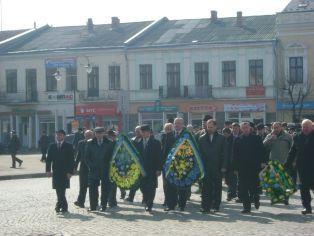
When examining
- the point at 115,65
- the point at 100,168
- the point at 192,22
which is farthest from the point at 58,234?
the point at 192,22

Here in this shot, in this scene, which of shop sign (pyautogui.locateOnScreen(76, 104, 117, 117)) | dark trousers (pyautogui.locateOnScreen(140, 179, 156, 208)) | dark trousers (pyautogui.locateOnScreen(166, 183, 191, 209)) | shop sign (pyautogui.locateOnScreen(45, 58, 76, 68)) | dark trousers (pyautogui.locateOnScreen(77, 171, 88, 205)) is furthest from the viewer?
shop sign (pyautogui.locateOnScreen(45, 58, 76, 68))

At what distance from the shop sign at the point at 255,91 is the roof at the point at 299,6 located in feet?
17.9

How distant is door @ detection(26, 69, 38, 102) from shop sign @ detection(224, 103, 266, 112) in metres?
15.0

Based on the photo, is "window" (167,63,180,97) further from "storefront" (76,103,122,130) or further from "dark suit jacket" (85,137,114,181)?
"dark suit jacket" (85,137,114,181)

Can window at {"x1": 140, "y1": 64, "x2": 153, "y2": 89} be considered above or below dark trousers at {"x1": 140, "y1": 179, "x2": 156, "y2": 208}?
above

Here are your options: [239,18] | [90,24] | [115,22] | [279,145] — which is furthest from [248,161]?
[90,24]

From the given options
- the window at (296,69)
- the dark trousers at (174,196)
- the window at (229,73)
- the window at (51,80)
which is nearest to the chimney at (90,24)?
the window at (51,80)

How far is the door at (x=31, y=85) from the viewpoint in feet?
192

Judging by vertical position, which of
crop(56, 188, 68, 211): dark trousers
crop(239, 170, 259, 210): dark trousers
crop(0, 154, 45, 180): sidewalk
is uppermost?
crop(239, 170, 259, 210): dark trousers

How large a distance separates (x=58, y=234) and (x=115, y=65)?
43.2 meters

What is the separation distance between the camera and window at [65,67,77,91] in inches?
2247

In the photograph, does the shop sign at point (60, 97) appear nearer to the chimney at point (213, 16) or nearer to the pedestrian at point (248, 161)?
the chimney at point (213, 16)

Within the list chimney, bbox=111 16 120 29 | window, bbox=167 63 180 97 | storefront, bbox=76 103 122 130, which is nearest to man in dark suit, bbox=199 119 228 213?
window, bbox=167 63 180 97

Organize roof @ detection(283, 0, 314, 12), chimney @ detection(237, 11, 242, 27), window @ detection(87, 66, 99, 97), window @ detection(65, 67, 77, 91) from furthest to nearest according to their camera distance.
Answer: window @ detection(65, 67, 77, 91) < window @ detection(87, 66, 99, 97) < chimney @ detection(237, 11, 242, 27) < roof @ detection(283, 0, 314, 12)
